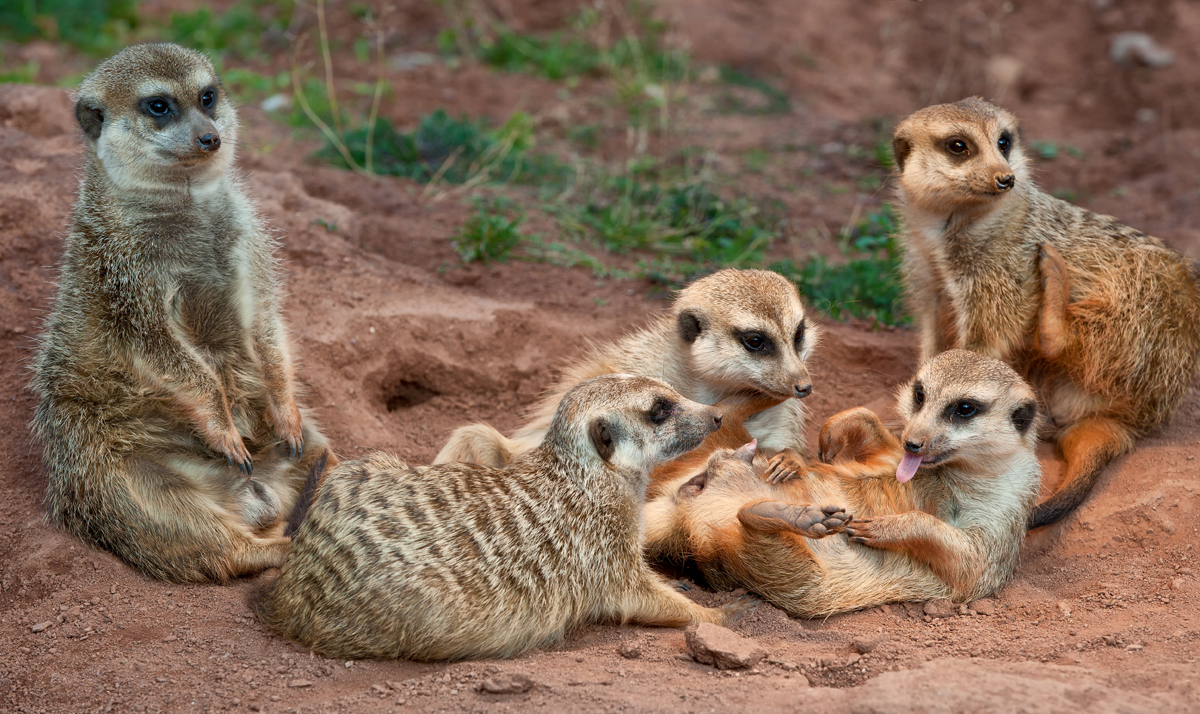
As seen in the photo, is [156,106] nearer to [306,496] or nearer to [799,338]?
[306,496]

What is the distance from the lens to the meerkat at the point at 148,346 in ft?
11.7

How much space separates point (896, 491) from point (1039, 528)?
59 cm

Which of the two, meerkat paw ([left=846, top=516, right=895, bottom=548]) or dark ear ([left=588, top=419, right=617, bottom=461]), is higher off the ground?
dark ear ([left=588, top=419, right=617, bottom=461])

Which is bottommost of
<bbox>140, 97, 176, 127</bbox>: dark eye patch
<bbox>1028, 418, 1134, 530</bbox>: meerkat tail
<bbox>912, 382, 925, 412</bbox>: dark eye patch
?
<bbox>1028, 418, 1134, 530</bbox>: meerkat tail

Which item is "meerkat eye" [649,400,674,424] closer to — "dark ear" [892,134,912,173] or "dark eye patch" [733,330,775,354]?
"dark eye patch" [733,330,775,354]

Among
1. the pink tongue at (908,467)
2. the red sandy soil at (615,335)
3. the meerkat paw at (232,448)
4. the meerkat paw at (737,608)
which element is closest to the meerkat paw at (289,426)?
the meerkat paw at (232,448)

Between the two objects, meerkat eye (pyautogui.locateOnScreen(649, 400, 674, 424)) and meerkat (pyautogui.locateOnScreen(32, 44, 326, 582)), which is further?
meerkat (pyautogui.locateOnScreen(32, 44, 326, 582))

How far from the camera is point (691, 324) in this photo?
4145 millimetres

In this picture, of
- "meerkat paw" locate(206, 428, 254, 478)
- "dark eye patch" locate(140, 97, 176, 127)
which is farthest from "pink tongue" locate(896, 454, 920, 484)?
"dark eye patch" locate(140, 97, 176, 127)

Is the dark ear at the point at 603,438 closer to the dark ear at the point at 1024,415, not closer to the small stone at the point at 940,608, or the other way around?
the small stone at the point at 940,608

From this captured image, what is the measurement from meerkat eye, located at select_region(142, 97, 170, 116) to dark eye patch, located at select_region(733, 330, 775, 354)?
7.16ft

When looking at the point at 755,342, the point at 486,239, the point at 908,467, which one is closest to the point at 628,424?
the point at 755,342

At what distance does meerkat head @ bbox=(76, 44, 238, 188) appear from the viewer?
358 cm

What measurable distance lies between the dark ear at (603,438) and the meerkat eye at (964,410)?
119 centimetres
